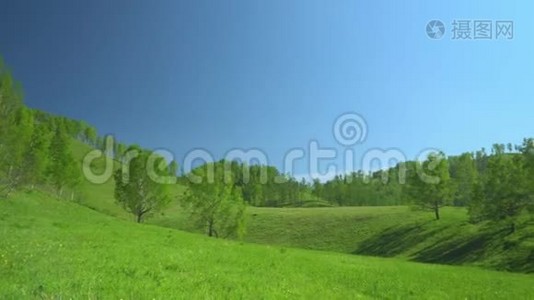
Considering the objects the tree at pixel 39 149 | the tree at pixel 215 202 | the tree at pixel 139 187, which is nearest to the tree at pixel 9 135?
the tree at pixel 39 149

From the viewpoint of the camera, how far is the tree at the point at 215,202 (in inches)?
3169

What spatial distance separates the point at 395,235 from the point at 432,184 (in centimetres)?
1192

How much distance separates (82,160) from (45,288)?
183m

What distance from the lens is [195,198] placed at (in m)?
80.6

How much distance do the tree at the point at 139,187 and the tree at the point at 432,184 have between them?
153ft

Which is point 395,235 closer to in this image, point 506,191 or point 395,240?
point 395,240

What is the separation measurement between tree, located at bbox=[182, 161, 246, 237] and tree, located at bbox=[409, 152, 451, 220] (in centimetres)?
3349

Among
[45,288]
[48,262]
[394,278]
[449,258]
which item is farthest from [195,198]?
[45,288]

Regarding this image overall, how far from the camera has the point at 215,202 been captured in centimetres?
8088

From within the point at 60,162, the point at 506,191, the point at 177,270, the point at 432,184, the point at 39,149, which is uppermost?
the point at 39,149

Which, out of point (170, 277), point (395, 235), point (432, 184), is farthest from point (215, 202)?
point (170, 277)

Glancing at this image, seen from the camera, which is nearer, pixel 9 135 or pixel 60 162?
pixel 9 135

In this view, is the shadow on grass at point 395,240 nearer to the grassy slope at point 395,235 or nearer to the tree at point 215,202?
the grassy slope at point 395,235

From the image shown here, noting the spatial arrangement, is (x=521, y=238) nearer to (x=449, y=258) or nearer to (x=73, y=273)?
(x=449, y=258)
